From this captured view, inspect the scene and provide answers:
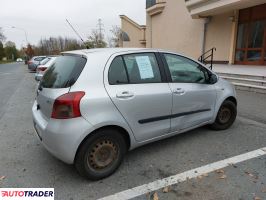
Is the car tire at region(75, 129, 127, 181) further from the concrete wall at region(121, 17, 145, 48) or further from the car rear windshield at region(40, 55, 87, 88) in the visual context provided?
the concrete wall at region(121, 17, 145, 48)

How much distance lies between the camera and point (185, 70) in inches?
151

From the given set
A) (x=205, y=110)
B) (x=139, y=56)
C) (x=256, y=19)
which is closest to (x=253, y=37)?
(x=256, y=19)

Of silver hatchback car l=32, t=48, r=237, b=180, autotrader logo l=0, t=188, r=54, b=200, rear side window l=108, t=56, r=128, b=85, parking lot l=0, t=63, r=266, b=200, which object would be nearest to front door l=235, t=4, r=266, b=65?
parking lot l=0, t=63, r=266, b=200

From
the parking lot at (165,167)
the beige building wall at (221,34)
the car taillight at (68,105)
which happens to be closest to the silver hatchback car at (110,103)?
the car taillight at (68,105)

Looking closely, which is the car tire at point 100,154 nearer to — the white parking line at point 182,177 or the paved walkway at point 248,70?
the white parking line at point 182,177

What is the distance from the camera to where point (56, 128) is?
108 inches

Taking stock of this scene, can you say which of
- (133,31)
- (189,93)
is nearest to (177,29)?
(133,31)

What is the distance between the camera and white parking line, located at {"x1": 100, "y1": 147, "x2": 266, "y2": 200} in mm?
2684

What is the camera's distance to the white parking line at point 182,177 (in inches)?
106

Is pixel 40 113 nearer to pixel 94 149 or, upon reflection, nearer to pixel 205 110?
pixel 94 149

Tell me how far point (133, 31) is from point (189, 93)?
22.2m

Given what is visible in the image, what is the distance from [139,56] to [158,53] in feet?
1.19

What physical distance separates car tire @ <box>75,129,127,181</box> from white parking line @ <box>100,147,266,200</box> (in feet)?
1.38

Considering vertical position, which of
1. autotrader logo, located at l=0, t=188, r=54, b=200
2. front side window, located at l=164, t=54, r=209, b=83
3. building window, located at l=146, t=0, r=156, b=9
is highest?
building window, located at l=146, t=0, r=156, b=9
